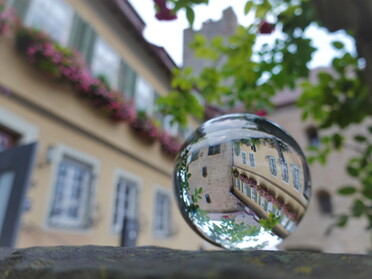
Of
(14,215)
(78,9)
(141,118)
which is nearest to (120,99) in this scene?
(141,118)

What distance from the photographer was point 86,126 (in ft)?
19.4

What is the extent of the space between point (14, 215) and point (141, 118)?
479 centimetres

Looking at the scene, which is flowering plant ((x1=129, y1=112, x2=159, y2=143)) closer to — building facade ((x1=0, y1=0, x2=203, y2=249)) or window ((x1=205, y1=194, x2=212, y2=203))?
building facade ((x1=0, y1=0, x2=203, y2=249))

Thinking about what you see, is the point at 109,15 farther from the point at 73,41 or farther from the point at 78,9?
the point at 73,41

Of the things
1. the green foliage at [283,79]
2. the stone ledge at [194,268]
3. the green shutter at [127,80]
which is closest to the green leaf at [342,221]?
the green foliage at [283,79]

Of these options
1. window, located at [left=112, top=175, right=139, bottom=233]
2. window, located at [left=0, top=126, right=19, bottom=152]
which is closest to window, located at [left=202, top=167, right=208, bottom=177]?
window, located at [left=0, top=126, right=19, bottom=152]

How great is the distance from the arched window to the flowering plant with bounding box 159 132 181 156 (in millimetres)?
7735

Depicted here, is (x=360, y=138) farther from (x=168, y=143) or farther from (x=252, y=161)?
(x=168, y=143)

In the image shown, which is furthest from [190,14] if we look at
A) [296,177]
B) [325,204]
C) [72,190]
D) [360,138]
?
[325,204]

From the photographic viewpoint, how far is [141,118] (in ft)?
24.2

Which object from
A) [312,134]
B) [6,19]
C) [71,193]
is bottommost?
[71,193]

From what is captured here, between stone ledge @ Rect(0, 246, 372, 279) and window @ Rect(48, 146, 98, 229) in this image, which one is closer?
stone ledge @ Rect(0, 246, 372, 279)

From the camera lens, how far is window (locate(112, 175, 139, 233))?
6730mm

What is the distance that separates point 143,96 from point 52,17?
10.6 ft
